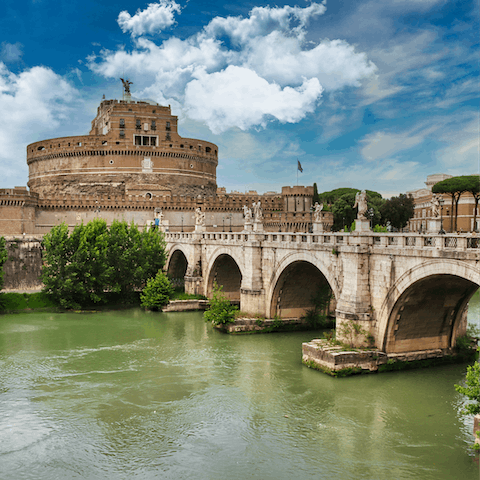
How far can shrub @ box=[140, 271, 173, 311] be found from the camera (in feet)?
99.6

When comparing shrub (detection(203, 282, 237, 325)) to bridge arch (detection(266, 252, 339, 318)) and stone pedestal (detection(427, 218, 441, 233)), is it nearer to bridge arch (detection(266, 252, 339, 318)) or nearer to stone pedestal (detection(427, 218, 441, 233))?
bridge arch (detection(266, 252, 339, 318))

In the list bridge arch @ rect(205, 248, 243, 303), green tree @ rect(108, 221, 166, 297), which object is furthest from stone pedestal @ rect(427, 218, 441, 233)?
green tree @ rect(108, 221, 166, 297)

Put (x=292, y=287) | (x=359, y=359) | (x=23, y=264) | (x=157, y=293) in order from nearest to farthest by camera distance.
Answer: (x=359, y=359)
(x=292, y=287)
(x=157, y=293)
(x=23, y=264)

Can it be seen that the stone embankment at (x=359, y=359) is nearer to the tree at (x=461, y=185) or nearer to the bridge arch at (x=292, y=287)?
the bridge arch at (x=292, y=287)

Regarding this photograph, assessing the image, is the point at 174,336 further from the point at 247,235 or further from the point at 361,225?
the point at 361,225

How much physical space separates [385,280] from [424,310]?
1.92 metres

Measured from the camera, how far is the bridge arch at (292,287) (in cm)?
2297

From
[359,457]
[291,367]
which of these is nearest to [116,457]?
[359,457]

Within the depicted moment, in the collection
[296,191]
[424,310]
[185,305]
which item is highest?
[296,191]

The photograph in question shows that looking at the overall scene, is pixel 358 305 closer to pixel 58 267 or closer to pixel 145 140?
pixel 58 267

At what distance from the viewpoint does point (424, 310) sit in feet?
55.9

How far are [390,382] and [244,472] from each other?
7.02m

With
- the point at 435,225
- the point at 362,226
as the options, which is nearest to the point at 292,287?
the point at 362,226

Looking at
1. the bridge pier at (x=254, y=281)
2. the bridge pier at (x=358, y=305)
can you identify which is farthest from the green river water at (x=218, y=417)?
the bridge pier at (x=254, y=281)
